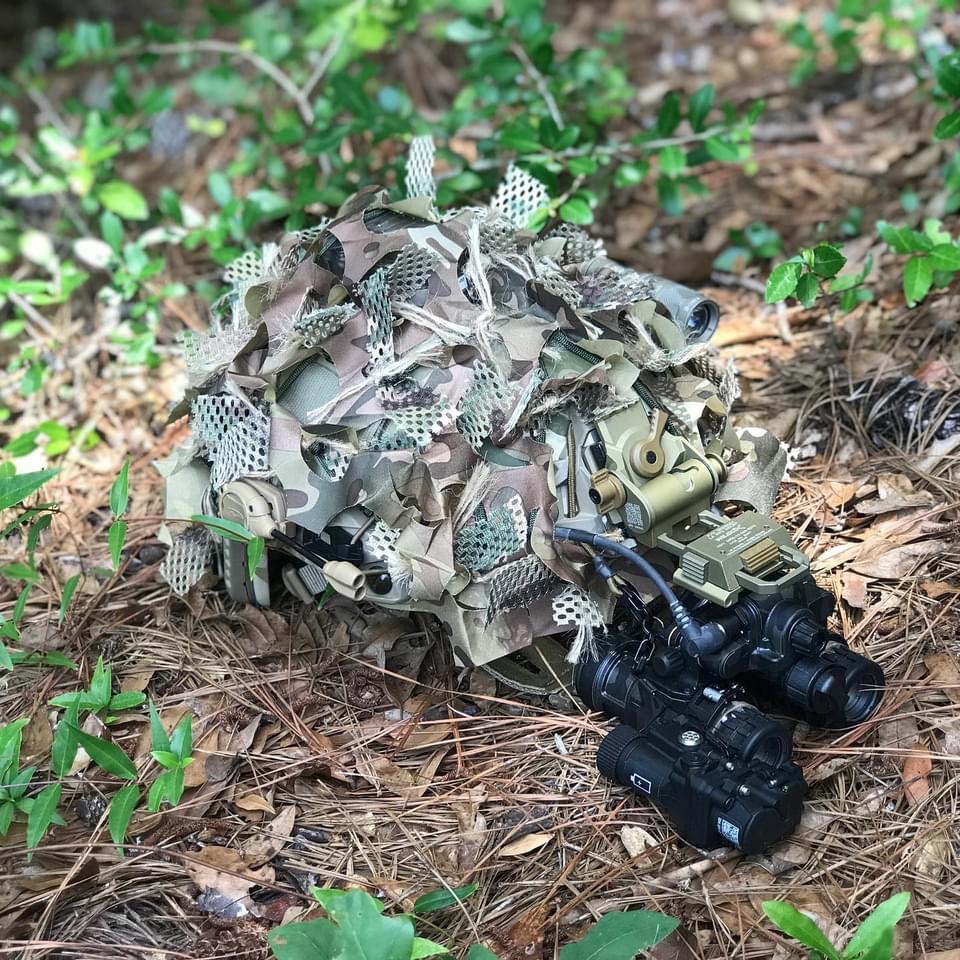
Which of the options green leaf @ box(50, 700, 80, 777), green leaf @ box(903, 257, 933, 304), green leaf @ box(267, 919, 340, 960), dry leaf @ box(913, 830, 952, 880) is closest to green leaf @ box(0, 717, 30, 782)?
green leaf @ box(50, 700, 80, 777)

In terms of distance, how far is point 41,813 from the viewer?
1.95 metres

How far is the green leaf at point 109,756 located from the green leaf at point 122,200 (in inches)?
88.1

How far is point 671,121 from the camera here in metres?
3.30

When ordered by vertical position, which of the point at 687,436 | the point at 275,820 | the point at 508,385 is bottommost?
the point at 275,820

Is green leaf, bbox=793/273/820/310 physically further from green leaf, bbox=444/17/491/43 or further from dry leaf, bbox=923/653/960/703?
green leaf, bbox=444/17/491/43

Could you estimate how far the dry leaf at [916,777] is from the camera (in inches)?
75.7

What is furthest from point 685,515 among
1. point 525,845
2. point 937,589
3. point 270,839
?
point 270,839

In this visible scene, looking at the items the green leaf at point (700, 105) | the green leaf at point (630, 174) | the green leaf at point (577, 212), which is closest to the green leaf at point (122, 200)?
the green leaf at point (577, 212)

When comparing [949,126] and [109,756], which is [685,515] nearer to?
[109,756]

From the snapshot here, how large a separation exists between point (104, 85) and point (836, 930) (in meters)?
5.16

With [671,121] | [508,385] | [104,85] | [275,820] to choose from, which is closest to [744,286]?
[671,121]

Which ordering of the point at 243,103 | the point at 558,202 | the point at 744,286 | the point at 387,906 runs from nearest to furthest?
the point at 387,906 < the point at 558,202 < the point at 744,286 < the point at 243,103

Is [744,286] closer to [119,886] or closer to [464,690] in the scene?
[464,690]

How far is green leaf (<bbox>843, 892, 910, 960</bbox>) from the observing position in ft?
5.18
